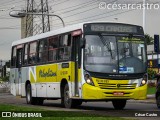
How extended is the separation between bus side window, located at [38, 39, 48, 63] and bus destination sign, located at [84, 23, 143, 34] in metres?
4.38

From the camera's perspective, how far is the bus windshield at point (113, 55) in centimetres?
1959

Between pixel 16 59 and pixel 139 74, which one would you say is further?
pixel 16 59

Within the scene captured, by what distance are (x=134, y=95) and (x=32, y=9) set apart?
40389 millimetres

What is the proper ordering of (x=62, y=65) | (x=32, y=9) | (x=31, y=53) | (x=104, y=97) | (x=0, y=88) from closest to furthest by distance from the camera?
(x=104, y=97) < (x=62, y=65) < (x=31, y=53) < (x=32, y=9) < (x=0, y=88)

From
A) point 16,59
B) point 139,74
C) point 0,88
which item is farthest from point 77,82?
point 0,88

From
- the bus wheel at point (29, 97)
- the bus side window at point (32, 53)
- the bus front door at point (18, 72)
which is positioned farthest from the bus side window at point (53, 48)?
the bus front door at point (18, 72)

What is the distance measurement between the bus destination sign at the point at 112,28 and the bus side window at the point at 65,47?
1.47m

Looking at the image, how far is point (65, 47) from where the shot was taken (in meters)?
21.6

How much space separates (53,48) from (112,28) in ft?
12.3

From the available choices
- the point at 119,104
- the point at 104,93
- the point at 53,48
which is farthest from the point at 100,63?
the point at 53,48

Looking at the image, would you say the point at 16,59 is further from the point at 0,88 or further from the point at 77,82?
the point at 0,88

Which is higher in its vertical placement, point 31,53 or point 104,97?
point 31,53

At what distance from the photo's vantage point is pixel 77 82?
2031 cm

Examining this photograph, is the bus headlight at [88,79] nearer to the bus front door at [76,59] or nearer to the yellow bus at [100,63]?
the yellow bus at [100,63]
